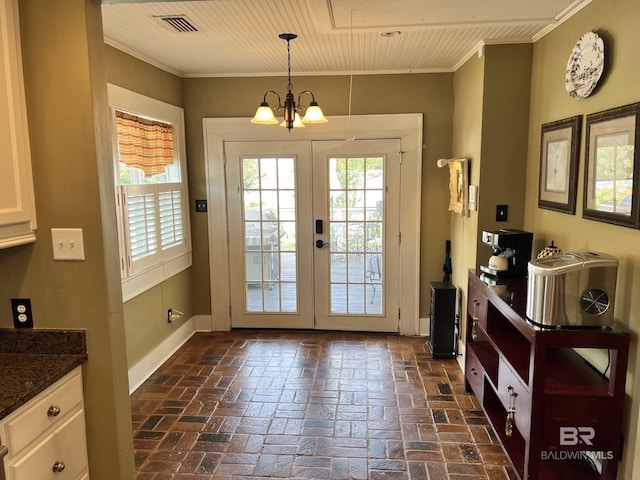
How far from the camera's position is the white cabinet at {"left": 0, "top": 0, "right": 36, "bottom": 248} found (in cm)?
167

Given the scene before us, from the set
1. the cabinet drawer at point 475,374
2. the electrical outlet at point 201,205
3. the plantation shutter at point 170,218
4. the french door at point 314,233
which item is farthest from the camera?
the electrical outlet at point 201,205

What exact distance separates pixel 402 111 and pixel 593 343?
9.81ft

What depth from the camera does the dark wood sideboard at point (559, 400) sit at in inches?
81.2

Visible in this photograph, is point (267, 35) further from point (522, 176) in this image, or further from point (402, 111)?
point (522, 176)

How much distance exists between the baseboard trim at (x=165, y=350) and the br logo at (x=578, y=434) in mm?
2980

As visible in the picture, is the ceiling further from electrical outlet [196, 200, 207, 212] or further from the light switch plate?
electrical outlet [196, 200, 207, 212]

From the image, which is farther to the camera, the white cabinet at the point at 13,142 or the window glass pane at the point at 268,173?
the window glass pane at the point at 268,173

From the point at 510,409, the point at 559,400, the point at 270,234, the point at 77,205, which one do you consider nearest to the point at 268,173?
the point at 270,234

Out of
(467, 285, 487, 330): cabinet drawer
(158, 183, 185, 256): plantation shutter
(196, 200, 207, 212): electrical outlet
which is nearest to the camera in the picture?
(467, 285, 487, 330): cabinet drawer

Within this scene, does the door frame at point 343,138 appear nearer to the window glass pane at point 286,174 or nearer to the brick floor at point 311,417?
the window glass pane at point 286,174

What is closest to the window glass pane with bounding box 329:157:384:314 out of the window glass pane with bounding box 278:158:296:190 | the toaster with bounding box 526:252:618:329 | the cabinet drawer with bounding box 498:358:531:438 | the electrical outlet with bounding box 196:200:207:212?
the window glass pane with bounding box 278:158:296:190

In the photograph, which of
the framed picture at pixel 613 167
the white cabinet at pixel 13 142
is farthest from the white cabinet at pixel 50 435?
the framed picture at pixel 613 167

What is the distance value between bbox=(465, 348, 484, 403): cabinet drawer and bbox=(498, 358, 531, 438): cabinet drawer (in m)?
0.46

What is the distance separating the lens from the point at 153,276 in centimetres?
388
